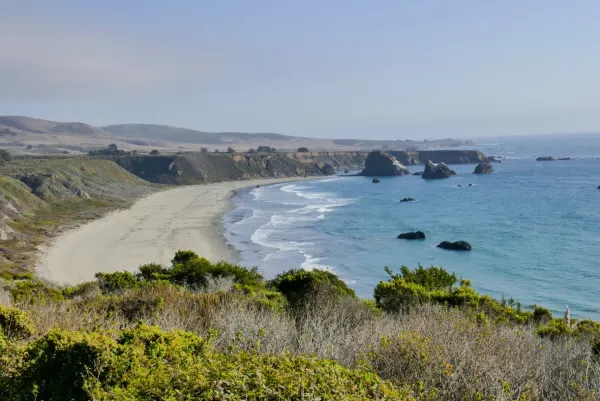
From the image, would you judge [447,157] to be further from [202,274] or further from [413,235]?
[202,274]

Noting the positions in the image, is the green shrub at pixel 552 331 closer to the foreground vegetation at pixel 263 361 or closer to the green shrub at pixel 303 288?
the foreground vegetation at pixel 263 361

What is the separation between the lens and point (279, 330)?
28.9ft

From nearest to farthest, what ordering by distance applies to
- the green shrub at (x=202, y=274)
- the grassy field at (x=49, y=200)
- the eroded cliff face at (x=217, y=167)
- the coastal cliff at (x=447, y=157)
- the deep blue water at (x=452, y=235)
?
the green shrub at (x=202, y=274), the deep blue water at (x=452, y=235), the grassy field at (x=49, y=200), the eroded cliff face at (x=217, y=167), the coastal cliff at (x=447, y=157)

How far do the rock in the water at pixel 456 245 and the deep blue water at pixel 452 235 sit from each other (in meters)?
1.10

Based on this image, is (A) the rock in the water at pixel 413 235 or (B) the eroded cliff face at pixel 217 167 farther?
(B) the eroded cliff face at pixel 217 167

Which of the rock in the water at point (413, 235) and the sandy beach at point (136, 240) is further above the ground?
the rock in the water at point (413, 235)

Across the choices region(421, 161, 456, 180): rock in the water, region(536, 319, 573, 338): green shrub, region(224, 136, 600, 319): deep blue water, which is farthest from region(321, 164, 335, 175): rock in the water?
region(536, 319, 573, 338): green shrub

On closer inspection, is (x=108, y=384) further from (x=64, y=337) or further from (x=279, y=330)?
(x=279, y=330)

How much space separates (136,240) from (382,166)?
10977cm

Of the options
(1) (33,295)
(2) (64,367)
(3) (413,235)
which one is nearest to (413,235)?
(3) (413,235)

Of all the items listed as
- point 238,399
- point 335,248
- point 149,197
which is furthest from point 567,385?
point 149,197

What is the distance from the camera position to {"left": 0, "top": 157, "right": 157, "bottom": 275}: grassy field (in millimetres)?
44281

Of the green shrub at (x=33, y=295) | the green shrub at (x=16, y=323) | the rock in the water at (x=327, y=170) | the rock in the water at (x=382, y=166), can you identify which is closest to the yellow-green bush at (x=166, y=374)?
the green shrub at (x=16, y=323)

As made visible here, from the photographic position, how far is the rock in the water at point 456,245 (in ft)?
155
